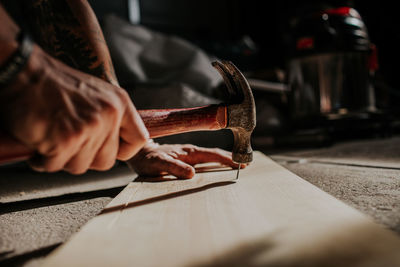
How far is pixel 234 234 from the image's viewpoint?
0.45 metres

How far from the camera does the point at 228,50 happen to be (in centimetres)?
412

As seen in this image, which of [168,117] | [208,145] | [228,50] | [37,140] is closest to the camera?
[37,140]

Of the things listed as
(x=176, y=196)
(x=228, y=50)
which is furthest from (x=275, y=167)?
(x=228, y=50)

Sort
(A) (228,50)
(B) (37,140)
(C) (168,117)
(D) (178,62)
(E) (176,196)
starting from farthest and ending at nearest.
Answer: (A) (228,50), (D) (178,62), (C) (168,117), (E) (176,196), (B) (37,140)

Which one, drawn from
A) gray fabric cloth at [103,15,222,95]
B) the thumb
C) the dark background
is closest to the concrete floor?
the thumb

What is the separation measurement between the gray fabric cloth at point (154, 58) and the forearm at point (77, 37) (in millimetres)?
1377

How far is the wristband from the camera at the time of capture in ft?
1.41

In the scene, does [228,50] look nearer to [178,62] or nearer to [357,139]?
[178,62]

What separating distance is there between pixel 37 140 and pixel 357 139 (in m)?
3.29

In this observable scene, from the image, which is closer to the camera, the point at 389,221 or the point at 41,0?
the point at 389,221

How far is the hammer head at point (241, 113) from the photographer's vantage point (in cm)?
90

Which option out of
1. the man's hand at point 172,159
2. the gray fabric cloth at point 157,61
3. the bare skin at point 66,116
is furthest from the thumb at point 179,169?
the gray fabric cloth at point 157,61

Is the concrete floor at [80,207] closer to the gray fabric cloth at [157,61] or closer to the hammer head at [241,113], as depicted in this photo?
the hammer head at [241,113]

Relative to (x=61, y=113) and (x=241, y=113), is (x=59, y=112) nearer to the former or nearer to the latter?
(x=61, y=113)
